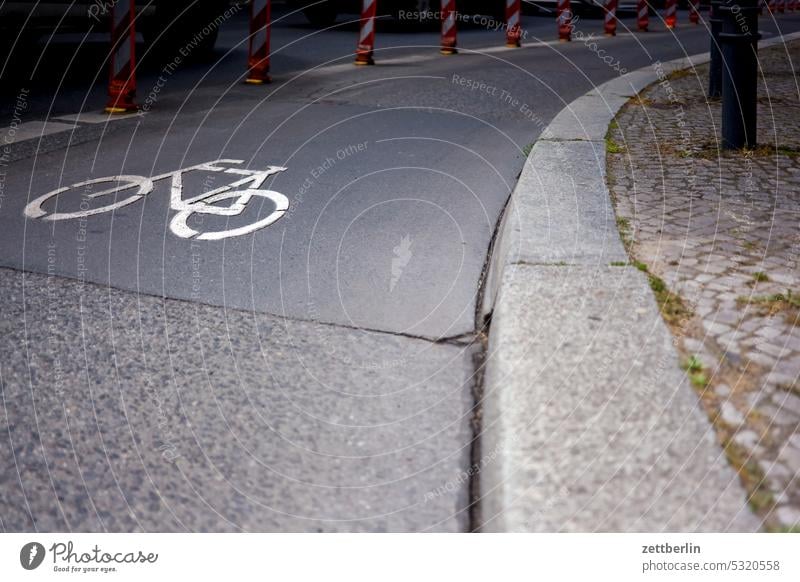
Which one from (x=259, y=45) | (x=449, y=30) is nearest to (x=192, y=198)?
(x=259, y=45)

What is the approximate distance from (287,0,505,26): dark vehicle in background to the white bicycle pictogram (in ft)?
34.6

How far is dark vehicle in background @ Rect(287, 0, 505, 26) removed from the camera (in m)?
15.5

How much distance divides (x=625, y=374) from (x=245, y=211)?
8.42ft

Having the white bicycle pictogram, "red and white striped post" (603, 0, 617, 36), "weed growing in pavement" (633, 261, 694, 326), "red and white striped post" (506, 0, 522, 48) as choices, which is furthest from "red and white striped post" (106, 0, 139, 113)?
"red and white striped post" (603, 0, 617, 36)

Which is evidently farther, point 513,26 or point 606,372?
point 513,26

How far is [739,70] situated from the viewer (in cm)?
527

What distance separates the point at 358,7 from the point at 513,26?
3.29 metres

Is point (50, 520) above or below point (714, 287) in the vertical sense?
below

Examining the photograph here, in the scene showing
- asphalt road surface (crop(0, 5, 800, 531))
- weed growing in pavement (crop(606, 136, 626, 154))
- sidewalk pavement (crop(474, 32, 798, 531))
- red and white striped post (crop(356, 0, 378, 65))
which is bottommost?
asphalt road surface (crop(0, 5, 800, 531))

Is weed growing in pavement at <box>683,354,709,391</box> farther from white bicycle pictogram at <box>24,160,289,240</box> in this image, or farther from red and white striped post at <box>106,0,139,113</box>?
red and white striped post at <box>106,0,139,113</box>

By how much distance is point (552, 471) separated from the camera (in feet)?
6.45

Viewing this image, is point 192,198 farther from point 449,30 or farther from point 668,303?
point 449,30
